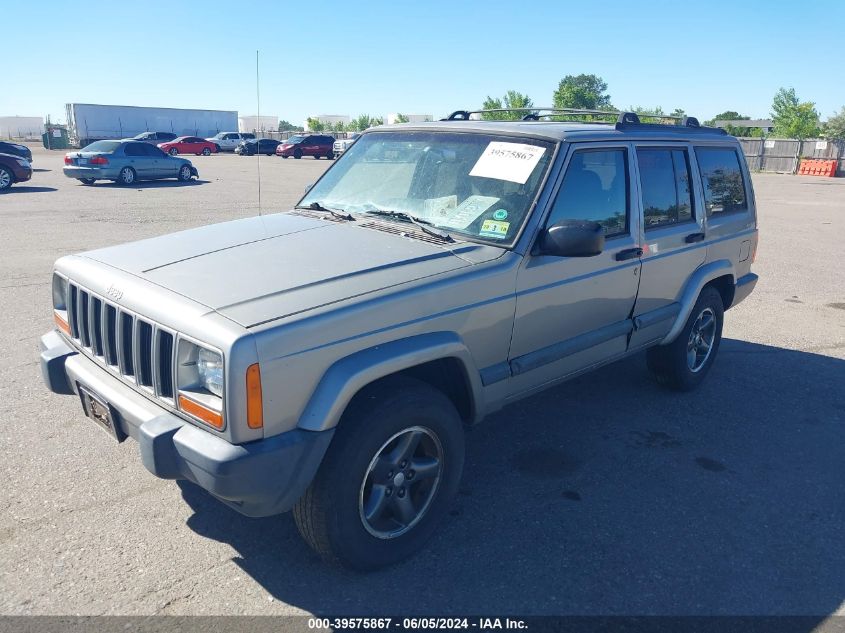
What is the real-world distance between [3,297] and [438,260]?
6004 mm

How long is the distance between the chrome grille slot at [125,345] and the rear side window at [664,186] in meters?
3.12

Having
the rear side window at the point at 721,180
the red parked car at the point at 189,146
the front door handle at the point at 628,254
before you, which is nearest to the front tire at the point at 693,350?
the rear side window at the point at 721,180

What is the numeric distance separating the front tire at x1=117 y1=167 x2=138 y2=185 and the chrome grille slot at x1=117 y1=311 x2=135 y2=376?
67.2 feet

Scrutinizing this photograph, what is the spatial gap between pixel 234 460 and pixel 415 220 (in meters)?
1.79

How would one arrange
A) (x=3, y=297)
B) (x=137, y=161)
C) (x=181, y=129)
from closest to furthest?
(x=3, y=297) → (x=137, y=161) → (x=181, y=129)

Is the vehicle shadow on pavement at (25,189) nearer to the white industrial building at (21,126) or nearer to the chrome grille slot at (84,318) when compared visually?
the chrome grille slot at (84,318)

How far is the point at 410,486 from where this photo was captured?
10.3 ft

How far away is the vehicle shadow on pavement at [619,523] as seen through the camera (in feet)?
9.59

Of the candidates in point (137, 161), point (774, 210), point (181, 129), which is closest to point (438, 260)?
point (774, 210)

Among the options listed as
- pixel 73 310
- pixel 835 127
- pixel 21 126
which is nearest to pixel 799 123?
pixel 835 127

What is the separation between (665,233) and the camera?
14.5ft

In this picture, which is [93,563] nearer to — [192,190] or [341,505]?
[341,505]

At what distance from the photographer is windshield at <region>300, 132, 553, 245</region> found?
357cm

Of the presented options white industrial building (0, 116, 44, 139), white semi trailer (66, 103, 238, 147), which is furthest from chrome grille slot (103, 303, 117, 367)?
white industrial building (0, 116, 44, 139)
